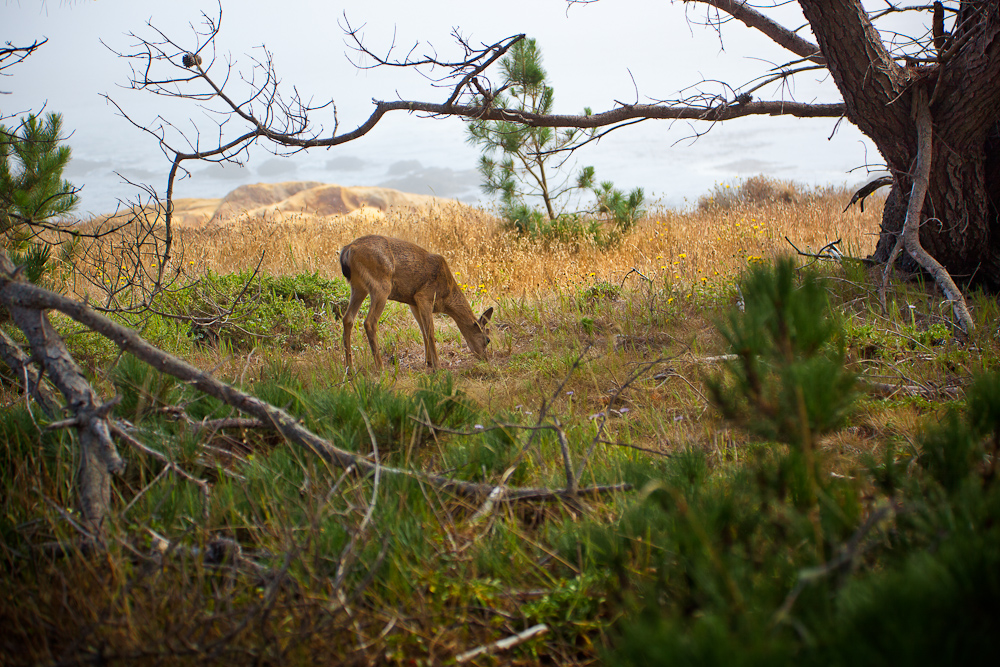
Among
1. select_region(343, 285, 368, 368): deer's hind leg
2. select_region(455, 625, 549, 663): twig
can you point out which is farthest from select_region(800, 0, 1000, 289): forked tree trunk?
select_region(343, 285, 368, 368): deer's hind leg

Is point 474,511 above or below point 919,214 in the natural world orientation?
below

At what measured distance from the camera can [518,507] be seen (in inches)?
91.4

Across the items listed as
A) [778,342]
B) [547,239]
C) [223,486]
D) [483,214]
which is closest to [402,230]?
[483,214]

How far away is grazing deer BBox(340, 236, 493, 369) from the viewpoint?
6035mm

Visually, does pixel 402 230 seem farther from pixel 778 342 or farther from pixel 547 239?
pixel 778 342

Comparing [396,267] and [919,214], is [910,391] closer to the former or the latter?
[919,214]

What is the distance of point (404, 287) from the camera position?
6363 millimetres

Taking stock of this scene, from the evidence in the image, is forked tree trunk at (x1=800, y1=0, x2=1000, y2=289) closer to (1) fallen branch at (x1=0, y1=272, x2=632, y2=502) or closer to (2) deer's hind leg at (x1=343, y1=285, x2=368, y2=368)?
(1) fallen branch at (x1=0, y1=272, x2=632, y2=502)

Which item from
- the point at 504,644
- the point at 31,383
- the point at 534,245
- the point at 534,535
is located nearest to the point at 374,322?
the point at 31,383

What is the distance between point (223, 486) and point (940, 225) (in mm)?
5650

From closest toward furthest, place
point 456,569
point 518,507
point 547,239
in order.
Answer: point 456,569 → point 518,507 → point 547,239

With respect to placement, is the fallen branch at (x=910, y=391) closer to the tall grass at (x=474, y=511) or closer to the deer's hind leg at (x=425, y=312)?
the tall grass at (x=474, y=511)

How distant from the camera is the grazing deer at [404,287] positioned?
6035 millimetres

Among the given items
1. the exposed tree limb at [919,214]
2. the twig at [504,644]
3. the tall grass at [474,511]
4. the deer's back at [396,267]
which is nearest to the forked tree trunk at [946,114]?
the exposed tree limb at [919,214]
